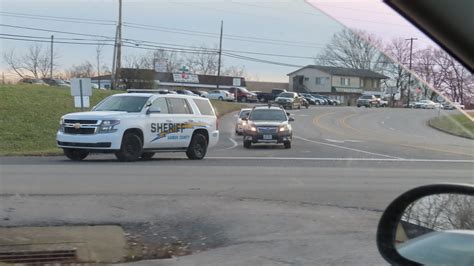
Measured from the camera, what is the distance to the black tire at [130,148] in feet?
49.9

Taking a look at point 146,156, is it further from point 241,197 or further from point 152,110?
point 241,197

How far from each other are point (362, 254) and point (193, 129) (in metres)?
11.0

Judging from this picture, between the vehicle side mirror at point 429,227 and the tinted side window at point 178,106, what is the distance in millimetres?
14055

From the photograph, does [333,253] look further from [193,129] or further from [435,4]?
[193,129]

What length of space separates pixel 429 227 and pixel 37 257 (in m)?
4.20

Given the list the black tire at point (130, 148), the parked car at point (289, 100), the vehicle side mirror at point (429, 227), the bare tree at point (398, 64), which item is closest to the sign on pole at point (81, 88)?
the black tire at point (130, 148)

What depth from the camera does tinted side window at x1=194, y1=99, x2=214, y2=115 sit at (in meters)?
17.6

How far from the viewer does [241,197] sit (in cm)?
998

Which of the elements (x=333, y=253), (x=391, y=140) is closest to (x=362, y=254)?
(x=333, y=253)

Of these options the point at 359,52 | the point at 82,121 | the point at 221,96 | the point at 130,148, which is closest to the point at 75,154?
the point at 82,121

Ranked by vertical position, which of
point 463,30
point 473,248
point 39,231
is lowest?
point 39,231

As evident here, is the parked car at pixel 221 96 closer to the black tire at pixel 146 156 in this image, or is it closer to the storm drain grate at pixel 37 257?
the black tire at pixel 146 156

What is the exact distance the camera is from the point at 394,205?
9.09 ft

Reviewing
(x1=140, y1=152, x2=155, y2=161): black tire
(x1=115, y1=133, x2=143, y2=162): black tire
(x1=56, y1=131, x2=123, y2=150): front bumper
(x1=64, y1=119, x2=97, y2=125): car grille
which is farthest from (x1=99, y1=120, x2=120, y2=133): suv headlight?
(x1=140, y1=152, x2=155, y2=161): black tire
